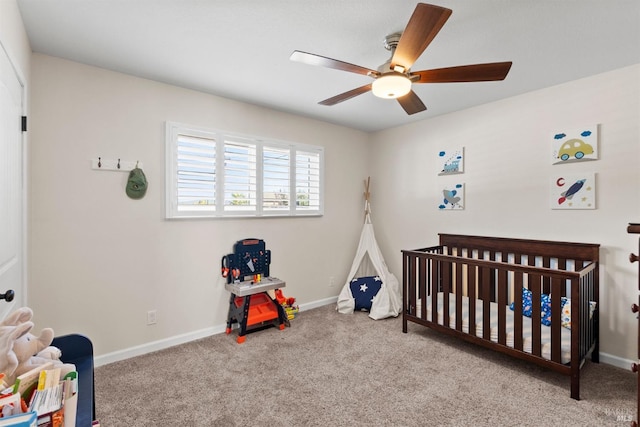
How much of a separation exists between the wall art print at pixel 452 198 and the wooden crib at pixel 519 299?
1.17 ft

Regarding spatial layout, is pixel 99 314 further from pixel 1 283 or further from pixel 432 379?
pixel 432 379

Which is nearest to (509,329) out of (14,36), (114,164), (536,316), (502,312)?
(502,312)

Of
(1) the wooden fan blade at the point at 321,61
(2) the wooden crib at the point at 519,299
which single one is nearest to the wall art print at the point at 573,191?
(2) the wooden crib at the point at 519,299

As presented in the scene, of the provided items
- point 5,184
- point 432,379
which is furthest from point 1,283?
point 432,379

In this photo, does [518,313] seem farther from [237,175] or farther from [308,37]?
[237,175]

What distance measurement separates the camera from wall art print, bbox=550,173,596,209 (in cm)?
256

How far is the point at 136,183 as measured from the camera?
2.55 meters

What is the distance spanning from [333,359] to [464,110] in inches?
113

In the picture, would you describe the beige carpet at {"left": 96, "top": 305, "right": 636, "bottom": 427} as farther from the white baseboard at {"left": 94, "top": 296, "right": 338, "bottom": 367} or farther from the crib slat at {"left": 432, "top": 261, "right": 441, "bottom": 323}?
the crib slat at {"left": 432, "top": 261, "right": 441, "bottom": 323}

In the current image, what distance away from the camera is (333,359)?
255 centimetres

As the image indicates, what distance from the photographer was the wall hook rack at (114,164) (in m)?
2.43

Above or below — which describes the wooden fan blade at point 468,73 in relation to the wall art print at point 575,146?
above

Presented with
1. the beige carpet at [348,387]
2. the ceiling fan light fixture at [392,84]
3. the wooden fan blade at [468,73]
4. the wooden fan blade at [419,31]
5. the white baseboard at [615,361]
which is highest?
the wooden fan blade at [419,31]

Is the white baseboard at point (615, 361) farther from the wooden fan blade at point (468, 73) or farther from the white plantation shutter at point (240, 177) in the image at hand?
the white plantation shutter at point (240, 177)
